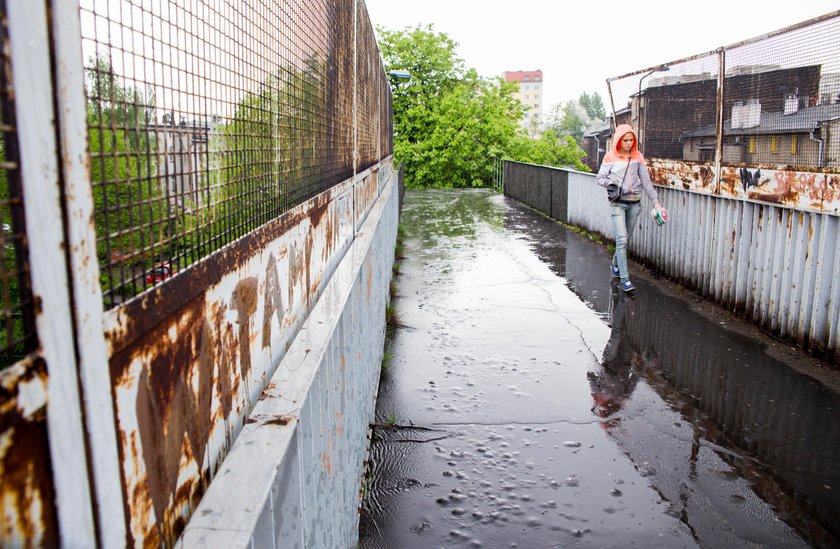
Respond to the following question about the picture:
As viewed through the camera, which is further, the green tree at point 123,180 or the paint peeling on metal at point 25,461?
the green tree at point 123,180

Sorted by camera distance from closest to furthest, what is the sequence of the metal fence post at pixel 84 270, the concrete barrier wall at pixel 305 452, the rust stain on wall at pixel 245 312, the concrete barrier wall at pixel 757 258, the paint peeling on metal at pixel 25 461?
the paint peeling on metal at pixel 25 461
the metal fence post at pixel 84 270
the concrete barrier wall at pixel 305 452
the rust stain on wall at pixel 245 312
the concrete barrier wall at pixel 757 258

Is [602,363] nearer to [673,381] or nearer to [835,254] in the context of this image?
[673,381]

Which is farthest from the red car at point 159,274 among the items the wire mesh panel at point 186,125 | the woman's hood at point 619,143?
the woman's hood at point 619,143

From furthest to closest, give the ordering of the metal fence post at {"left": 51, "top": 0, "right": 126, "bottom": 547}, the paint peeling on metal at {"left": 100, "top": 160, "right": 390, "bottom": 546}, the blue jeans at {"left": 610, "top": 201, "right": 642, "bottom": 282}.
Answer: the blue jeans at {"left": 610, "top": 201, "right": 642, "bottom": 282} → the paint peeling on metal at {"left": 100, "top": 160, "right": 390, "bottom": 546} → the metal fence post at {"left": 51, "top": 0, "right": 126, "bottom": 547}

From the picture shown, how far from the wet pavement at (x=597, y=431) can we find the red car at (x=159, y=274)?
2.27 meters

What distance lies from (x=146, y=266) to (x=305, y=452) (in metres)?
0.72

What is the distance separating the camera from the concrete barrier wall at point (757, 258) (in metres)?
5.96

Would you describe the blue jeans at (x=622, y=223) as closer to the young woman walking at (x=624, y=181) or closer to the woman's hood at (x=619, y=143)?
the young woman walking at (x=624, y=181)

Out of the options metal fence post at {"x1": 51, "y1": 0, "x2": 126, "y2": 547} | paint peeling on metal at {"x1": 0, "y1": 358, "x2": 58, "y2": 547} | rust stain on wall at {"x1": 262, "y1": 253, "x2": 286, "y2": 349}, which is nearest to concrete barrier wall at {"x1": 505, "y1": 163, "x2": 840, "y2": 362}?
rust stain on wall at {"x1": 262, "y1": 253, "x2": 286, "y2": 349}

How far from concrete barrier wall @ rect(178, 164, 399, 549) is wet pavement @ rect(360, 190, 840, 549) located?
0.58 meters

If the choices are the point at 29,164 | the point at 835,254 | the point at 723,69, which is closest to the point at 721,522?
the point at 835,254

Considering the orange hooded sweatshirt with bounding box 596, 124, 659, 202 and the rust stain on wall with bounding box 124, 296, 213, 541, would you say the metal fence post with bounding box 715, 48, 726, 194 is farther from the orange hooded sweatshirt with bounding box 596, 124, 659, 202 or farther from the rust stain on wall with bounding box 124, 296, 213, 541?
the rust stain on wall with bounding box 124, 296, 213, 541

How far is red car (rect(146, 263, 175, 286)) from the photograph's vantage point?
1.52 meters

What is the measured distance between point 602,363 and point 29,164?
5657mm
